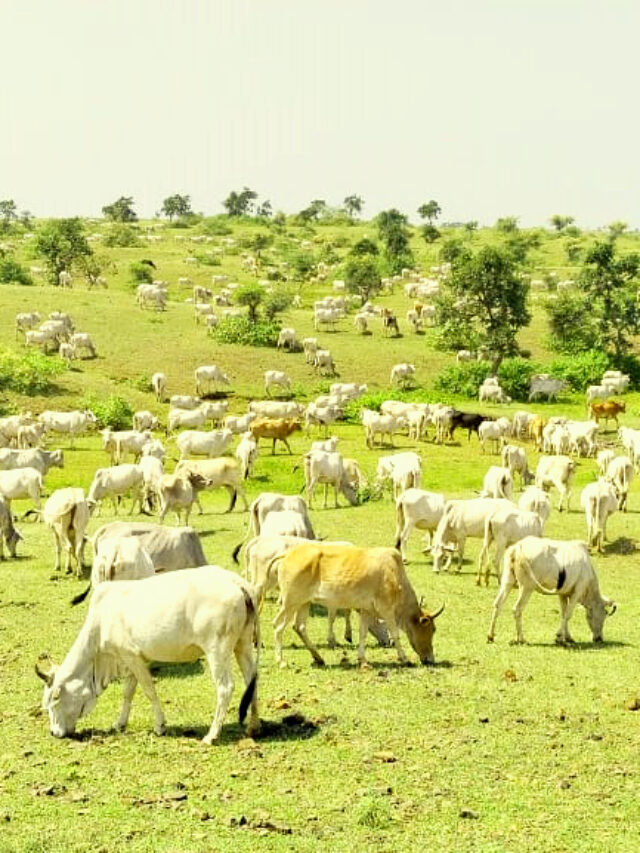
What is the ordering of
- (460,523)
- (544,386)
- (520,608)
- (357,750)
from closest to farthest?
(357,750), (520,608), (460,523), (544,386)

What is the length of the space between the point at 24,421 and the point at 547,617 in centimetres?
2745

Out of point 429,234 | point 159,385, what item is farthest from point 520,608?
point 429,234

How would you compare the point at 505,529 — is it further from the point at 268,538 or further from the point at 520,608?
the point at 268,538

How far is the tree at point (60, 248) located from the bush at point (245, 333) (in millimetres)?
19780

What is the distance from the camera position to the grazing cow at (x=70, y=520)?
19.8 metres

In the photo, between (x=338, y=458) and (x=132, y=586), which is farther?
(x=338, y=458)

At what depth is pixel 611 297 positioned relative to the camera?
62844 mm

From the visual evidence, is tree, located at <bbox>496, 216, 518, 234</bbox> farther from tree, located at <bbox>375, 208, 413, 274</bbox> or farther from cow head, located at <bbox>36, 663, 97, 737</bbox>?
cow head, located at <bbox>36, 663, 97, 737</bbox>

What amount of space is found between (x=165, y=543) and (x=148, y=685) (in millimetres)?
5736

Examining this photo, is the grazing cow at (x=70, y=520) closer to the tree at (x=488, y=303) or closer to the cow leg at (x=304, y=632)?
the cow leg at (x=304, y=632)

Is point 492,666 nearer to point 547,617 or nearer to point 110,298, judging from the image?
point 547,617

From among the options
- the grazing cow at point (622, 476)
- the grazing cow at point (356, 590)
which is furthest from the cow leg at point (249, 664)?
the grazing cow at point (622, 476)

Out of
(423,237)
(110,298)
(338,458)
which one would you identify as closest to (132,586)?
(338,458)

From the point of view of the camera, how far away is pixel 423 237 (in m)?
115
